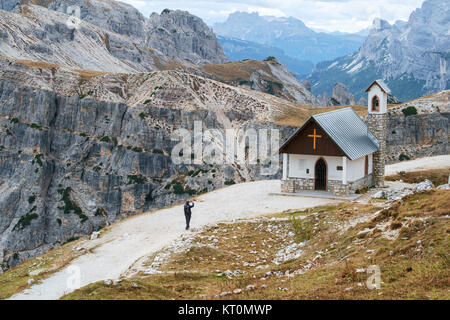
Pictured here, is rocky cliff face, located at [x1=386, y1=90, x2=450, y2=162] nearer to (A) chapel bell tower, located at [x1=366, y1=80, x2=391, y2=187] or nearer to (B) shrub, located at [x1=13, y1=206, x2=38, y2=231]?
(A) chapel bell tower, located at [x1=366, y1=80, x2=391, y2=187]

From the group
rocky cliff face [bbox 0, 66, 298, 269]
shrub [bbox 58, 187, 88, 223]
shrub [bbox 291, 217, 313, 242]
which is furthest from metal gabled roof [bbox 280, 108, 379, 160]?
shrub [bbox 58, 187, 88, 223]

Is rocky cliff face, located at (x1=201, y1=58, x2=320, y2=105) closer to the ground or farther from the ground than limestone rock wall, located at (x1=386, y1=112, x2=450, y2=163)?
farther from the ground

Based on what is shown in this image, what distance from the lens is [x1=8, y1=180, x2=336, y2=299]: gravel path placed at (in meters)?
22.2

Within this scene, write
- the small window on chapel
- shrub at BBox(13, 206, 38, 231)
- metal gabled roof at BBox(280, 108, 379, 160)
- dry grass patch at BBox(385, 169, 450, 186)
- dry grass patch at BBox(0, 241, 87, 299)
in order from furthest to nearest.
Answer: shrub at BBox(13, 206, 38, 231)
dry grass patch at BBox(385, 169, 450, 186)
the small window on chapel
metal gabled roof at BBox(280, 108, 379, 160)
dry grass patch at BBox(0, 241, 87, 299)

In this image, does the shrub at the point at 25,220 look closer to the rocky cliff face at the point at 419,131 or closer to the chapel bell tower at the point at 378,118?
the rocky cliff face at the point at 419,131

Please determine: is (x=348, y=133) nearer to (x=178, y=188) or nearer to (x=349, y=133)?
(x=349, y=133)

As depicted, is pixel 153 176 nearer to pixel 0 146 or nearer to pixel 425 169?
pixel 0 146

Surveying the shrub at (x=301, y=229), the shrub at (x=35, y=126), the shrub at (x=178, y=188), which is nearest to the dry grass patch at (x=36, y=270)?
the shrub at (x=301, y=229)

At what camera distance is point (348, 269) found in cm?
1688

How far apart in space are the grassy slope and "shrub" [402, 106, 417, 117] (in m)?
72.0

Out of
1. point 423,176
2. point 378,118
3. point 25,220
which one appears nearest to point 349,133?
point 378,118

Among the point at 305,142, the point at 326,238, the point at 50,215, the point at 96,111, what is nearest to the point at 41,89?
the point at 96,111

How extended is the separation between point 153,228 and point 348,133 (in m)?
19.4

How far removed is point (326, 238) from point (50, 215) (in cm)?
9478
